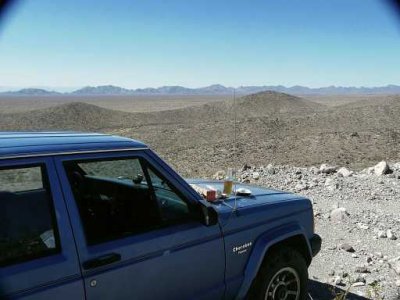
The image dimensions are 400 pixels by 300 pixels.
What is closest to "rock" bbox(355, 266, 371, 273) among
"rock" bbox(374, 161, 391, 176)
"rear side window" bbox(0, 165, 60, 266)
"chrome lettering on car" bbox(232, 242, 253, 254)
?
"chrome lettering on car" bbox(232, 242, 253, 254)

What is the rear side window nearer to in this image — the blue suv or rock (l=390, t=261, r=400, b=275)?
the blue suv

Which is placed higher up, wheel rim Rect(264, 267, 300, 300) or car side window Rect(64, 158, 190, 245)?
car side window Rect(64, 158, 190, 245)

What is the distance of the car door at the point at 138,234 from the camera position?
9.79ft

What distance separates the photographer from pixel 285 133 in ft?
71.2

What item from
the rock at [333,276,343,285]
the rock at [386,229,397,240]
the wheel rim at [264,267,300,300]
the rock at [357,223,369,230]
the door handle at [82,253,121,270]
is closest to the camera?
the door handle at [82,253,121,270]

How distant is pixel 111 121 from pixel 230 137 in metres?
9.60

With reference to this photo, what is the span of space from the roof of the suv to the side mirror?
2.00ft

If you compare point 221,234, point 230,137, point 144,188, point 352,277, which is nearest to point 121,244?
point 144,188

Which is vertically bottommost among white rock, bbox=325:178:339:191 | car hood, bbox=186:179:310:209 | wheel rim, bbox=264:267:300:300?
white rock, bbox=325:178:339:191

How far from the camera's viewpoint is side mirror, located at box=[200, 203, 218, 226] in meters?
3.53

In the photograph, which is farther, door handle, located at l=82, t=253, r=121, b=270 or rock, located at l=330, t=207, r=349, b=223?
rock, located at l=330, t=207, r=349, b=223

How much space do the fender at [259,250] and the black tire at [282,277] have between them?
13 centimetres

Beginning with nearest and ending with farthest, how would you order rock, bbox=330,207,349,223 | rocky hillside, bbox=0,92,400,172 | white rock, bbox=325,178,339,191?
rock, bbox=330,207,349,223 → white rock, bbox=325,178,339,191 → rocky hillside, bbox=0,92,400,172

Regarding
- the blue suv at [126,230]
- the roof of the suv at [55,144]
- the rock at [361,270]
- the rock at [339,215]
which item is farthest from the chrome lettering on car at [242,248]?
the rock at [339,215]
